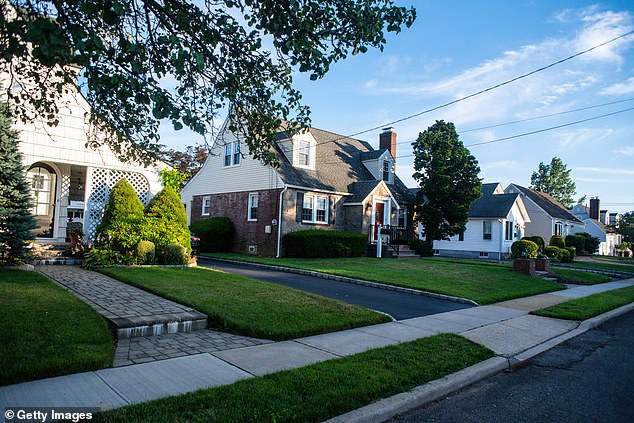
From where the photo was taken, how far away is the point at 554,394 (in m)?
5.04

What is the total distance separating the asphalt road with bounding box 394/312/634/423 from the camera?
4.35 meters

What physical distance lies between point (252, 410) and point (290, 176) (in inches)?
745

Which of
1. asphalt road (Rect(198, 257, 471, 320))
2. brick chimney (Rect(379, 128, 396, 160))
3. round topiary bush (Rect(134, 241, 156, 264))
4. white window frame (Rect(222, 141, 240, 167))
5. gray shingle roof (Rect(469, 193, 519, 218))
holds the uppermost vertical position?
brick chimney (Rect(379, 128, 396, 160))

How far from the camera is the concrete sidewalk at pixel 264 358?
156 inches

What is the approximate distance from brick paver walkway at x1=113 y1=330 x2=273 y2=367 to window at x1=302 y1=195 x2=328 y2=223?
16279mm

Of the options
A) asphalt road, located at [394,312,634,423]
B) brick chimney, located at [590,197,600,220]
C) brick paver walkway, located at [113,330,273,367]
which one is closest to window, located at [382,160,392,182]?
asphalt road, located at [394,312,634,423]

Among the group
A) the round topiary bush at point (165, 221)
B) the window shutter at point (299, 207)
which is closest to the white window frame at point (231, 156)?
the window shutter at point (299, 207)

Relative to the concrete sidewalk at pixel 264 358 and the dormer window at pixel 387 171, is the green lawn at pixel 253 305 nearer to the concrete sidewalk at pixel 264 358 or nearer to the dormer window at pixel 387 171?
the concrete sidewalk at pixel 264 358

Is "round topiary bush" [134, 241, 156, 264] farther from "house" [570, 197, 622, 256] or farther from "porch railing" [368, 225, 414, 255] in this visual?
"house" [570, 197, 622, 256]

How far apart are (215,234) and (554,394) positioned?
2046 centimetres

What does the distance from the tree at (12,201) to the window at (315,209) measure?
13.8 meters

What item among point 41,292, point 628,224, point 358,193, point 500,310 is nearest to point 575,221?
point 628,224

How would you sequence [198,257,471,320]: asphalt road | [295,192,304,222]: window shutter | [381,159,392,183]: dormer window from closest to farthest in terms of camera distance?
[198,257,471,320]: asphalt road → [295,192,304,222]: window shutter → [381,159,392,183]: dormer window

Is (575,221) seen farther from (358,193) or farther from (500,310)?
(500,310)
